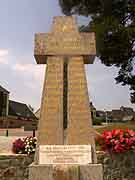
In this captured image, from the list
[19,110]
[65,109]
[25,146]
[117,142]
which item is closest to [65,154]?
[65,109]

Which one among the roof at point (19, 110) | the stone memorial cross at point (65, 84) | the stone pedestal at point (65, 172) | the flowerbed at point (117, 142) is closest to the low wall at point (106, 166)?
the flowerbed at point (117, 142)

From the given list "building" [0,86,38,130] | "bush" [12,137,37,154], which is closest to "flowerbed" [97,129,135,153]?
"bush" [12,137,37,154]

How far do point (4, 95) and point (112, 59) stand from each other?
38.5 m

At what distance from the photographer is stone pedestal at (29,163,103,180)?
6074 mm

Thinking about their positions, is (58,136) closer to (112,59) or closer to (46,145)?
(46,145)

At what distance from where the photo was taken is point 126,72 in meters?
21.9

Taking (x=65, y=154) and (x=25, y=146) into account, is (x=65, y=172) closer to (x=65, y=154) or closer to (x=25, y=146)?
(x=65, y=154)

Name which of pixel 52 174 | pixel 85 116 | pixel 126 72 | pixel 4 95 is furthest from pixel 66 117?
pixel 4 95

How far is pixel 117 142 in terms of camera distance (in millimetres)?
8883

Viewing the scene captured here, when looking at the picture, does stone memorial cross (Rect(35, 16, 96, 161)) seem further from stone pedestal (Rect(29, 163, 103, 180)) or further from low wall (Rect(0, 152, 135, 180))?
low wall (Rect(0, 152, 135, 180))

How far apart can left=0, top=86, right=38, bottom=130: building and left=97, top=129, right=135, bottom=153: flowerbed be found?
Answer: 40733mm

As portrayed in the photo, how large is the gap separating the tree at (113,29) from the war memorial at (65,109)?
1261 cm

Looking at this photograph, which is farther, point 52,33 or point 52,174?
point 52,33

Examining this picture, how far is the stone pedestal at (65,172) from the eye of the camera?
607cm
